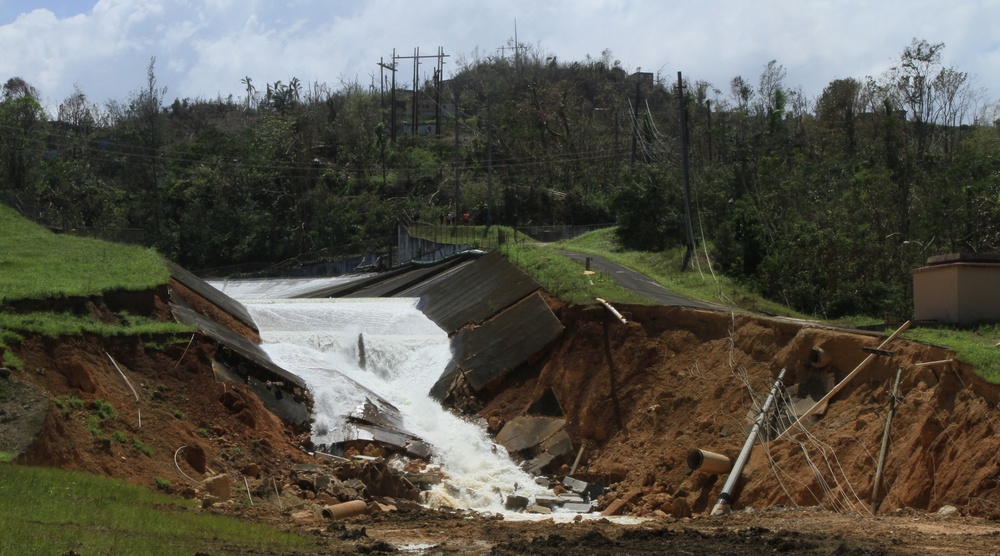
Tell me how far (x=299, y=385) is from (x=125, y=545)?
1345 cm

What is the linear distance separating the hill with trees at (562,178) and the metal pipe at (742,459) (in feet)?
28.8

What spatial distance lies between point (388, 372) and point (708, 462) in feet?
36.2

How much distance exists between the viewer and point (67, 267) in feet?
81.3

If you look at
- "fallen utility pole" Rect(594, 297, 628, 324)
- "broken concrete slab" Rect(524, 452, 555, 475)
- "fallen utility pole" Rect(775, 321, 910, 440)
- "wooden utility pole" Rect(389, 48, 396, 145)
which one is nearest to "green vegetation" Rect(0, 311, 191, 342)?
"broken concrete slab" Rect(524, 452, 555, 475)

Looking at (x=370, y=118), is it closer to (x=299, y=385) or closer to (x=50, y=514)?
(x=299, y=385)

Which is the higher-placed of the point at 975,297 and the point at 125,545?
the point at 975,297

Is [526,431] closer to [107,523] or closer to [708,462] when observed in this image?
[708,462]

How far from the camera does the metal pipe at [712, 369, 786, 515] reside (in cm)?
1723

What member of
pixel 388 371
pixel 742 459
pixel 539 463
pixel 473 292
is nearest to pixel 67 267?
pixel 388 371

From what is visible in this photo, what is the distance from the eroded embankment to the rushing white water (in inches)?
61.4

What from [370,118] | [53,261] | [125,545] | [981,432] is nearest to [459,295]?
[53,261]

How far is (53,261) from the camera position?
2562 centimetres

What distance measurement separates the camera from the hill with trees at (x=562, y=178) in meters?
30.9

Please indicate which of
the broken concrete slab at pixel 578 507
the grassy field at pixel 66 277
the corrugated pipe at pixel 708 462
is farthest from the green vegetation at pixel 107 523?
the corrugated pipe at pixel 708 462
